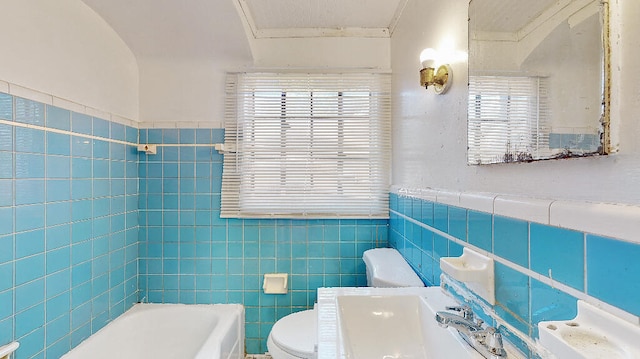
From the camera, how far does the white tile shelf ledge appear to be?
538 mm

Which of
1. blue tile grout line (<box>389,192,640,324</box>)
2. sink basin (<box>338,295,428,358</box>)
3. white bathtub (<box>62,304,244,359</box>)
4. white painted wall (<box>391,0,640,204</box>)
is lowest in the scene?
white bathtub (<box>62,304,244,359</box>)

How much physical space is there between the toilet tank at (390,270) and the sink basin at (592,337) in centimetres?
88

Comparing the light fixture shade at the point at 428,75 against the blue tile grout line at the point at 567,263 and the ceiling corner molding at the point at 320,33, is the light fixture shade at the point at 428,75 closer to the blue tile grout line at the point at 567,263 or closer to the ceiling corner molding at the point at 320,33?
the blue tile grout line at the point at 567,263

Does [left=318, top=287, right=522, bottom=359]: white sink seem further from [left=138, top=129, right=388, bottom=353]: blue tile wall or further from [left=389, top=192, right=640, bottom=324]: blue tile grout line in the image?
[left=138, top=129, right=388, bottom=353]: blue tile wall

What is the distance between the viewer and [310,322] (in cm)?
187

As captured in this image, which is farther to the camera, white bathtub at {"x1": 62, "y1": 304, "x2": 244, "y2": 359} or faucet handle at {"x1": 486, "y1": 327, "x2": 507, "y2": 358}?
white bathtub at {"x1": 62, "y1": 304, "x2": 244, "y2": 359}

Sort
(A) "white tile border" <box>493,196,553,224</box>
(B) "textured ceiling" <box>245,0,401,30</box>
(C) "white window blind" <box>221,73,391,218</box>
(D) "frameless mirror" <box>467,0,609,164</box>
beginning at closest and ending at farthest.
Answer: (D) "frameless mirror" <box>467,0,609,164</box>
(A) "white tile border" <box>493,196,553,224</box>
(B) "textured ceiling" <box>245,0,401,30</box>
(C) "white window blind" <box>221,73,391,218</box>

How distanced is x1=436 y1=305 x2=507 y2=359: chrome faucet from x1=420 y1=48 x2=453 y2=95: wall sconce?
85 centimetres

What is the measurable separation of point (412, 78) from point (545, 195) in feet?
3.86

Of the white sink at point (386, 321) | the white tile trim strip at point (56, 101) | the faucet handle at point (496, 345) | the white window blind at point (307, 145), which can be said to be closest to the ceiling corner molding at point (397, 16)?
the white window blind at point (307, 145)

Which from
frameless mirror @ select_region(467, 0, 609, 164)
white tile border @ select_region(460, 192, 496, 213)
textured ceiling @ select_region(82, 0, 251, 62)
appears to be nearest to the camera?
frameless mirror @ select_region(467, 0, 609, 164)

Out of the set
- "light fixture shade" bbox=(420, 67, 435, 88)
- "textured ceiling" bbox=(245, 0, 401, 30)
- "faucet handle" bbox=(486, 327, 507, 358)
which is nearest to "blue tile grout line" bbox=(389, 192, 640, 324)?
"faucet handle" bbox=(486, 327, 507, 358)

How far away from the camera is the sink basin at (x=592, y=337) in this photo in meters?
0.51

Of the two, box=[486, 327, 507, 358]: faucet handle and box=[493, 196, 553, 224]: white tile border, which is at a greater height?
box=[493, 196, 553, 224]: white tile border
